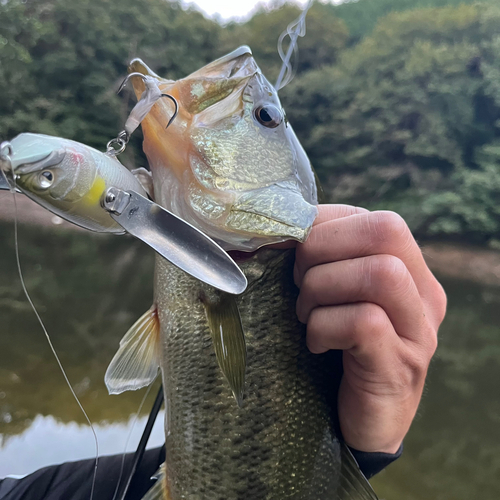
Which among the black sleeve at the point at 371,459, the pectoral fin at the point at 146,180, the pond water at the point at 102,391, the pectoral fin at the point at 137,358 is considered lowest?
the pond water at the point at 102,391

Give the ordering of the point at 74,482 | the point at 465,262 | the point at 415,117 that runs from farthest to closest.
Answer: the point at 415,117 < the point at 465,262 < the point at 74,482

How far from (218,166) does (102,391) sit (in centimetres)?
261

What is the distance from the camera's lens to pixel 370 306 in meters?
0.74

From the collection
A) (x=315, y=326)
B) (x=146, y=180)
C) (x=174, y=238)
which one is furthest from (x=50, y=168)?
(x=315, y=326)

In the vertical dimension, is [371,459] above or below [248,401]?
below

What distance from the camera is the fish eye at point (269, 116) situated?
0.81m

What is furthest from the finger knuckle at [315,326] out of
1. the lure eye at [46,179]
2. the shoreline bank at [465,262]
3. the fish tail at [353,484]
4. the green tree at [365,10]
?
the green tree at [365,10]

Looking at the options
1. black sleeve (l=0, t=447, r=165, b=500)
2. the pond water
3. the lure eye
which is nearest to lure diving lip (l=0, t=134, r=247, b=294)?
the lure eye

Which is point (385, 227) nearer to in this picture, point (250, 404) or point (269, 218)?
point (269, 218)

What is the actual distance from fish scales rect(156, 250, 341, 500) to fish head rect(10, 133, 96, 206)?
37 cm

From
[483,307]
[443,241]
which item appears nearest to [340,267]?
[483,307]

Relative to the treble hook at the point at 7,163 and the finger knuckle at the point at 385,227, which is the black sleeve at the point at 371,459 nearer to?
the finger knuckle at the point at 385,227

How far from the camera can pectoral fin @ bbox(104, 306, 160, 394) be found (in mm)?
797

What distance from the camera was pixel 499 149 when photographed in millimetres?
11492
